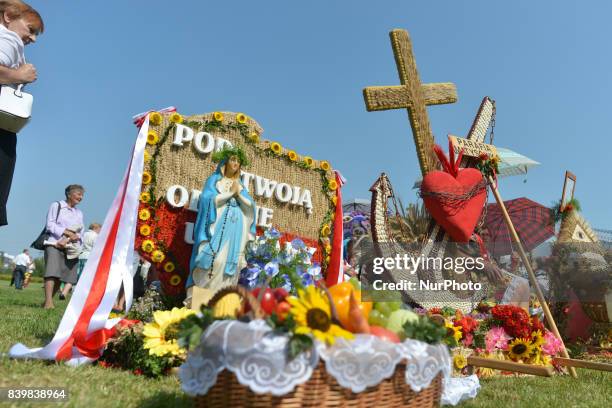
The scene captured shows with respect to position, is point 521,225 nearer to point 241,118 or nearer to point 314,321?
point 241,118

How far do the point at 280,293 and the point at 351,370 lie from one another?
19.5 inches

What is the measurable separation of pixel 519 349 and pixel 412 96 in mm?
3616

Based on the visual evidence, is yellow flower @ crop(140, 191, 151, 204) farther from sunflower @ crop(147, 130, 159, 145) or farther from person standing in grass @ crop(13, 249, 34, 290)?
person standing in grass @ crop(13, 249, 34, 290)

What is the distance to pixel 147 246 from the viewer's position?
496 centimetres

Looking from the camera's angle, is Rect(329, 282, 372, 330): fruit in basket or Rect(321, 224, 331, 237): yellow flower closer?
Rect(329, 282, 372, 330): fruit in basket

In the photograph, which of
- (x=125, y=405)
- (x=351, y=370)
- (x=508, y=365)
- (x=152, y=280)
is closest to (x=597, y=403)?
(x=508, y=365)

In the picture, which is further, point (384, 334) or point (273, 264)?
point (273, 264)

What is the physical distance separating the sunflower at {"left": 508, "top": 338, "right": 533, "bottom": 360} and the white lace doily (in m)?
2.70

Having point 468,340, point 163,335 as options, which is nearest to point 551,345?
point 468,340

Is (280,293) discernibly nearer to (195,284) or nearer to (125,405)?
(125,405)

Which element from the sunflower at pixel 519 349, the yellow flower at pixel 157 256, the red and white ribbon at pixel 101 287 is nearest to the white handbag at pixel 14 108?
the red and white ribbon at pixel 101 287

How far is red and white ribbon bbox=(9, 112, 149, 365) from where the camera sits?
3.36 metres

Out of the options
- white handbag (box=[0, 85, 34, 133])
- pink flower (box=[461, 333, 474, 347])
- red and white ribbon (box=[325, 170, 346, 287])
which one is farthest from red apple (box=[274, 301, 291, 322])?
red and white ribbon (box=[325, 170, 346, 287])

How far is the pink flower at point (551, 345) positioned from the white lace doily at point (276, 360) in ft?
10.3
